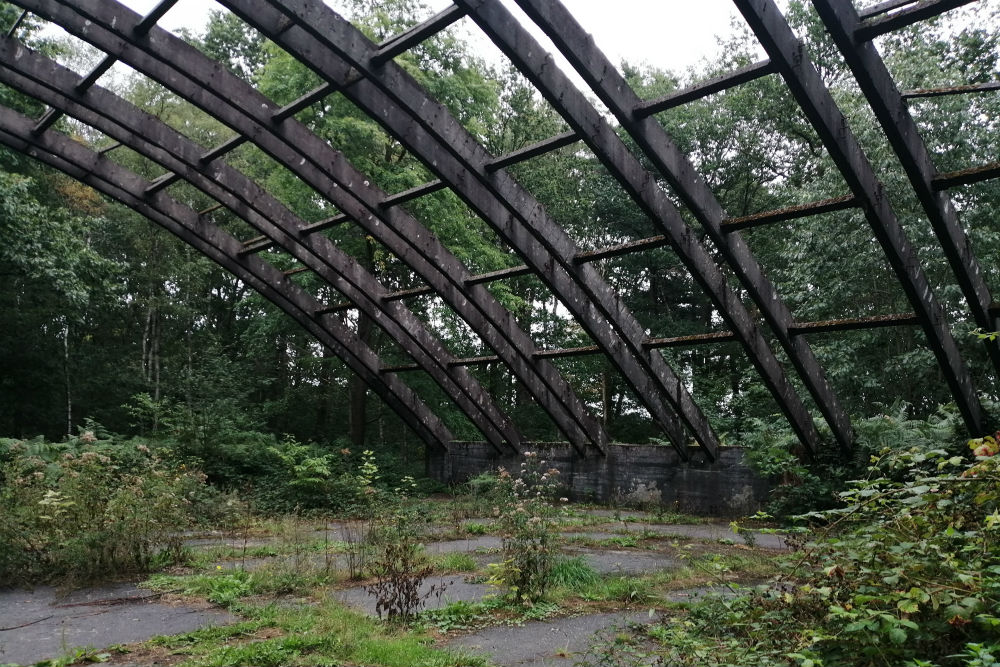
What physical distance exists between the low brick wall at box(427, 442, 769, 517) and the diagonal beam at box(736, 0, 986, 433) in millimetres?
3419

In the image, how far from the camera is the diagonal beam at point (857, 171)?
5.38 m

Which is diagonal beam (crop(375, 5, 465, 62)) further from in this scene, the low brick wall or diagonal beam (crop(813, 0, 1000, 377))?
the low brick wall

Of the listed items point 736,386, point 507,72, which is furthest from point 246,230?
point 736,386

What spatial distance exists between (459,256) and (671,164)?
337 inches

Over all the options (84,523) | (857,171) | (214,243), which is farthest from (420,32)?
(214,243)

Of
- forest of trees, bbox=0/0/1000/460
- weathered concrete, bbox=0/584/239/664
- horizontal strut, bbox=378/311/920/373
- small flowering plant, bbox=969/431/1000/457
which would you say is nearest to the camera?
small flowering plant, bbox=969/431/1000/457

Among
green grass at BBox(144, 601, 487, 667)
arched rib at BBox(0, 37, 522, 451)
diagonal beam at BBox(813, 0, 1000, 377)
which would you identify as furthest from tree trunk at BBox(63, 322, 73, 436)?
diagonal beam at BBox(813, 0, 1000, 377)

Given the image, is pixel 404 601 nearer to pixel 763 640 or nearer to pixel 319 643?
pixel 319 643

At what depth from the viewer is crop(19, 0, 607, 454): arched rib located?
6871 mm

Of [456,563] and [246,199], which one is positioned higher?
[246,199]

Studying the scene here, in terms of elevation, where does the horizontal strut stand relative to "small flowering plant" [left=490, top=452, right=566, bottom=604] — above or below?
above

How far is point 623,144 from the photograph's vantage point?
6863 mm

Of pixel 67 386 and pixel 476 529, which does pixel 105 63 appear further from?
pixel 67 386

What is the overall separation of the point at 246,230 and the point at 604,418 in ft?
38.4
